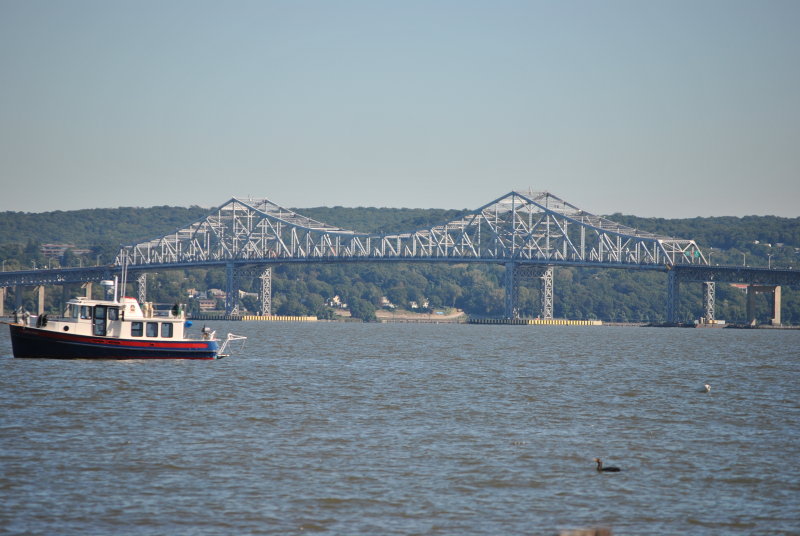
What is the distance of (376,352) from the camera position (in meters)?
72.9

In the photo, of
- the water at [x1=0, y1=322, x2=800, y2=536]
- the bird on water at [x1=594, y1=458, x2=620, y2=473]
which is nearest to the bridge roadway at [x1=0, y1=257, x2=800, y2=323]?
the water at [x1=0, y1=322, x2=800, y2=536]

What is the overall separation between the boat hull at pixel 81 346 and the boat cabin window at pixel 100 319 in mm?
548

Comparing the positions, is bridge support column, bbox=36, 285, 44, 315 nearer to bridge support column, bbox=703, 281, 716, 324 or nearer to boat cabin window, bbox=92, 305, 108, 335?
bridge support column, bbox=703, 281, 716, 324

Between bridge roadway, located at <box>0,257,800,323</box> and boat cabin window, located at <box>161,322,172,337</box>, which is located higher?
bridge roadway, located at <box>0,257,800,323</box>

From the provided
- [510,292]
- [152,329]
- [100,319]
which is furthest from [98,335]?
[510,292]

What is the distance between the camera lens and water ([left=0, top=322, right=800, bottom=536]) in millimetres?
19688

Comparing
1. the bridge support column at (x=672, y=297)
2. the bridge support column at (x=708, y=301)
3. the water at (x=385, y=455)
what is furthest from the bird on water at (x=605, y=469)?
the bridge support column at (x=672, y=297)

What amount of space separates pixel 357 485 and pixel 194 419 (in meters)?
10.2

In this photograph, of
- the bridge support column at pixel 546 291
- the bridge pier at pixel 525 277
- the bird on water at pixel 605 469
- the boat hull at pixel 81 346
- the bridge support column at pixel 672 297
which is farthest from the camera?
the bridge support column at pixel 546 291

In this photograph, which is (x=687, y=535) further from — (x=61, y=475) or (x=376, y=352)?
(x=376, y=352)

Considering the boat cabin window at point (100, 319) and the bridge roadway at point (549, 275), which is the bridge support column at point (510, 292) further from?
the boat cabin window at point (100, 319)

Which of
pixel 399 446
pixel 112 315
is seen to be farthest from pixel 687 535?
pixel 112 315

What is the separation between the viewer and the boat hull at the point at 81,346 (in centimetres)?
4978

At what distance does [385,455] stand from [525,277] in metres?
175
